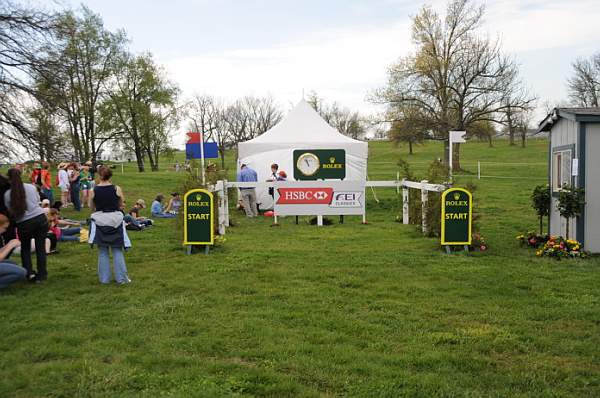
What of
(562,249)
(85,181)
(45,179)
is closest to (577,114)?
(562,249)

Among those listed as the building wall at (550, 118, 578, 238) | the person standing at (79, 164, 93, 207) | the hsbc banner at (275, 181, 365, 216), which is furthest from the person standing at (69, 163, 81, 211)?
the building wall at (550, 118, 578, 238)

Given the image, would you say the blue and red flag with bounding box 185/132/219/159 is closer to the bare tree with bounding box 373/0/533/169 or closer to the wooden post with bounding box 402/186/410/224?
the wooden post with bounding box 402/186/410/224

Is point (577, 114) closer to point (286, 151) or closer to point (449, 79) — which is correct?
point (286, 151)

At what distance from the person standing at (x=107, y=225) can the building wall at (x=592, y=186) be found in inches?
295

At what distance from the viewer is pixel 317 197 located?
1392 cm

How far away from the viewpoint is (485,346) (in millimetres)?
5016

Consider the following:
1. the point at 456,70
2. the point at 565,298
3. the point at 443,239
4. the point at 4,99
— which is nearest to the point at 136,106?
the point at 456,70

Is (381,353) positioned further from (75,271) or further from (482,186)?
(482,186)

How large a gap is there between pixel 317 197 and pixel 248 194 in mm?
3563

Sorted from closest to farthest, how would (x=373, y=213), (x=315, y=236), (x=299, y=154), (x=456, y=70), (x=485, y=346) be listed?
(x=485, y=346) → (x=315, y=236) → (x=299, y=154) → (x=373, y=213) → (x=456, y=70)

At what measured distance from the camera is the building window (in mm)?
10414

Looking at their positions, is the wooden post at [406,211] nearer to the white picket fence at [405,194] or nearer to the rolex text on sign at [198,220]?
the white picket fence at [405,194]

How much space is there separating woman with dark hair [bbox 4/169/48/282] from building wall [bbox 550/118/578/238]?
851 centimetres

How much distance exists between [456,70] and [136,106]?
80.7ft
